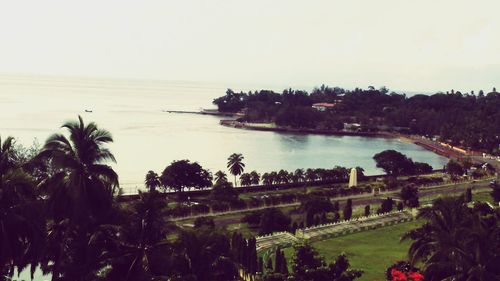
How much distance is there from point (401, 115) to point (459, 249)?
133682 mm

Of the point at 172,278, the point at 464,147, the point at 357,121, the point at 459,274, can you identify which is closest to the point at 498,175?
the point at 464,147

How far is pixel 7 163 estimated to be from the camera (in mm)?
14586

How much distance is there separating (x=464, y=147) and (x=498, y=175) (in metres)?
42.1

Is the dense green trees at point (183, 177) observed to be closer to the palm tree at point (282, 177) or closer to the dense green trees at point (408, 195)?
the palm tree at point (282, 177)

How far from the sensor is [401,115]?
147 m

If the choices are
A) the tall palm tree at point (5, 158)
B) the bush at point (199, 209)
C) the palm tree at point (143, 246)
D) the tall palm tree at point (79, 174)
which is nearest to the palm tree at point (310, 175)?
the bush at point (199, 209)

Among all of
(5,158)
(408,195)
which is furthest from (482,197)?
(5,158)

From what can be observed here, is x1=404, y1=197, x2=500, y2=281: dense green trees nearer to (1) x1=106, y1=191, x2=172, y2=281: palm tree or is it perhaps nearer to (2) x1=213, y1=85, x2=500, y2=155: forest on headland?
(1) x1=106, y1=191, x2=172, y2=281: palm tree

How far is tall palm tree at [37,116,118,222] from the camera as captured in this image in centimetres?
1520

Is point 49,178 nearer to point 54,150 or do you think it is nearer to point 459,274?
point 54,150

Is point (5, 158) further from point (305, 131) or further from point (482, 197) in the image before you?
point (305, 131)

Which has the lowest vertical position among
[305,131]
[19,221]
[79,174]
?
[305,131]

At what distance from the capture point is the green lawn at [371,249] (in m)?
26.8

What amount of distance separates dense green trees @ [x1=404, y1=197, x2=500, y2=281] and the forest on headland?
275 feet
